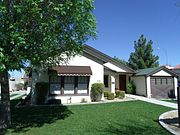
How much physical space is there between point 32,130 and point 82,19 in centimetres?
624

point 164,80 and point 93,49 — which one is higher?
point 93,49

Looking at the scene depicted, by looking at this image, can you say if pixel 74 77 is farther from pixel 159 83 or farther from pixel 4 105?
pixel 159 83

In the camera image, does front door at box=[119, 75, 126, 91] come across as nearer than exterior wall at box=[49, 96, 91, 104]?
No

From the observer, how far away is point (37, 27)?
35.1 feet

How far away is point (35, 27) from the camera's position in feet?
35.3

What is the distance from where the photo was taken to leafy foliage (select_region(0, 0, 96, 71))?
31.3 feet

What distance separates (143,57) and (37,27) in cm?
4158

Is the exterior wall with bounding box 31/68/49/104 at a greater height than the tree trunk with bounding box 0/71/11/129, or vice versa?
the exterior wall with bounding box 31/68/49/104

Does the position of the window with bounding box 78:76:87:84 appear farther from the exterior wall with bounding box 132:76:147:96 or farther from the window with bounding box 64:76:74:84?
the exterior wall with bounding box 132:76:147:96

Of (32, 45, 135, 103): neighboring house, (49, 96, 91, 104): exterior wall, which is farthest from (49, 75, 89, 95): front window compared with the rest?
(49, 96, 91, 104): exterior wall

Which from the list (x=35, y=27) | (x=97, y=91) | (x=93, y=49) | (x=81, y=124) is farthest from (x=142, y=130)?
(x=93, y=49)

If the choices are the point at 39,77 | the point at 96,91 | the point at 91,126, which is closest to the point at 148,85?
the point at 96,91

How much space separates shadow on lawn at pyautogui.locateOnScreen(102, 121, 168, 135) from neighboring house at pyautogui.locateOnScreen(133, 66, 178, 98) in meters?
17.3

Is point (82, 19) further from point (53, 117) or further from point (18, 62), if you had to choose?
point (53, 117)
